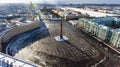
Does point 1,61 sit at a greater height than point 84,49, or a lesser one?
greater

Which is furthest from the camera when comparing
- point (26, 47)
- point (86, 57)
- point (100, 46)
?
point (100, 46)

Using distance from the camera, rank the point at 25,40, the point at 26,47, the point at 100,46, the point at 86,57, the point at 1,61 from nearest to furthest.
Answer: the point at 1,61 → the point at 86,57 → the point at 26,47 → the point at 100,46 → the point at 25,40

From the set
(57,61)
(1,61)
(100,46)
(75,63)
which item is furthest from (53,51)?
(1,61)

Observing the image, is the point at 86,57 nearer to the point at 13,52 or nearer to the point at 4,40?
the point at 13,52

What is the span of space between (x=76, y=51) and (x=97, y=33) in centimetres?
1114

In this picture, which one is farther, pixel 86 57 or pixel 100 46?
pixel 100 46

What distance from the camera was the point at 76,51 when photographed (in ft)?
78.5

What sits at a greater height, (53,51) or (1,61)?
(1,61)

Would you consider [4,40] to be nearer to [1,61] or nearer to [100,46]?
[1,61]

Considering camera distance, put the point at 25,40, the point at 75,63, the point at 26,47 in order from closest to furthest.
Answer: the point at 75,63 → the point at 26,47 → the point at 25,40

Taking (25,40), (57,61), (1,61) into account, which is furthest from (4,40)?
(1,61)

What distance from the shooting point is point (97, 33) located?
3256cm

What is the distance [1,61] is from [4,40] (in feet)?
52.1

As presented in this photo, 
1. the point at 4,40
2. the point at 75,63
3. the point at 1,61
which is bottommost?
the point at 75,63
